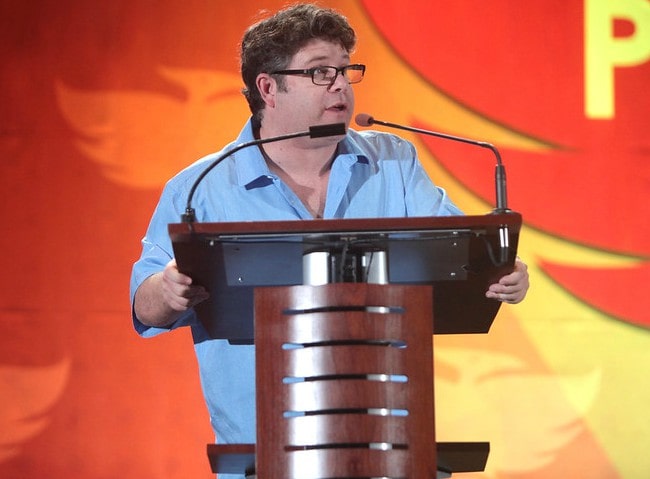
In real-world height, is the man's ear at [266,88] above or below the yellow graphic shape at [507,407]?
above

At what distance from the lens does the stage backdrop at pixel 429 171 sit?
3346 mm

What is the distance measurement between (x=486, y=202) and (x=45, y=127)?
1.59 m

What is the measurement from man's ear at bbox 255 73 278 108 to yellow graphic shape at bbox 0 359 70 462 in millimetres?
1370

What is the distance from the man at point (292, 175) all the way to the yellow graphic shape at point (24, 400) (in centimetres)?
124

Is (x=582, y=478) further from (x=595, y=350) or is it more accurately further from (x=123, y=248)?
(x=123, y=248)

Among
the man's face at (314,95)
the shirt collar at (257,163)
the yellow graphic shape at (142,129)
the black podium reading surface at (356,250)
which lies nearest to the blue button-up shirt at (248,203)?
the shirt collar at (257,163)

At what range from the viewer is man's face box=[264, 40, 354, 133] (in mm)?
2326

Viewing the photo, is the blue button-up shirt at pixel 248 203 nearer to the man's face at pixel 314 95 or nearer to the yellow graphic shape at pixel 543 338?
A: the man's face at pixel 314 95

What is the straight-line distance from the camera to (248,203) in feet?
7.59

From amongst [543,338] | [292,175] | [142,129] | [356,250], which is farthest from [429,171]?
[356,250]

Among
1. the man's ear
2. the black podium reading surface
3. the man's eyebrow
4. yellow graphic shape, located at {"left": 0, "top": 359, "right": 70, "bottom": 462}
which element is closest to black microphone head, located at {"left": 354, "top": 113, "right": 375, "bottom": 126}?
the black podium reading surface

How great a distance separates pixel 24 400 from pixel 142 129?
102 centimetres

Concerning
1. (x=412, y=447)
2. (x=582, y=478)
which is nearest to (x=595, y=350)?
(x=582, y=478)

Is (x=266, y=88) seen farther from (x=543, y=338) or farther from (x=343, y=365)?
(x=543, y=338)
